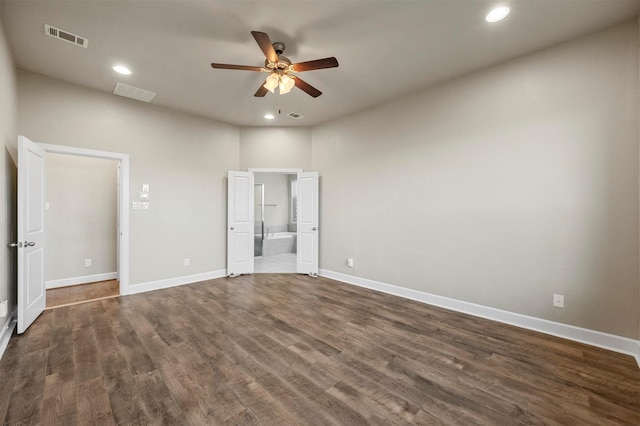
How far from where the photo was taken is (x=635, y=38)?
2.50 metres

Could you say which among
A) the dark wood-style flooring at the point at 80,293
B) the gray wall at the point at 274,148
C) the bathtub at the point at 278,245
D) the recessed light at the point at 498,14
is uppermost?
the recessed light at the point at 498,14

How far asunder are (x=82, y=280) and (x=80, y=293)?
743 mm

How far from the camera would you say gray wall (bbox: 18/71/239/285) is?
3.63m

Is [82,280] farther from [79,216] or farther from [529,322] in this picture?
[529,322]

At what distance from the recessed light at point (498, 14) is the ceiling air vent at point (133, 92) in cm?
429

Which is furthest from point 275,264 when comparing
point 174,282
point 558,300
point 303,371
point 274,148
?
point 558,300

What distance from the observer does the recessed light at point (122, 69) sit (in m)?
3.31

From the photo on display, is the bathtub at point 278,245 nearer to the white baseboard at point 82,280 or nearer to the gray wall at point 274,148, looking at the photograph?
the gray wall at point 274,148

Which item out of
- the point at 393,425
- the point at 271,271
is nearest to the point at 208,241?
the point at 271,271

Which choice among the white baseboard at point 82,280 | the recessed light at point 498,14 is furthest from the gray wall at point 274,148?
the recessed light at point 498,14

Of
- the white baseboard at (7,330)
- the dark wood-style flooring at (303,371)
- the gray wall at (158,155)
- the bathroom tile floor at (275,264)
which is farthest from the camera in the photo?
the bathroom tile floor at (275,264)

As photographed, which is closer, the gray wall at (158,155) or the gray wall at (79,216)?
the gray wall at (158,155)

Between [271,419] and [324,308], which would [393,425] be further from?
[324,308]

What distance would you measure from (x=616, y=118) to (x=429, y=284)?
2607 mm
